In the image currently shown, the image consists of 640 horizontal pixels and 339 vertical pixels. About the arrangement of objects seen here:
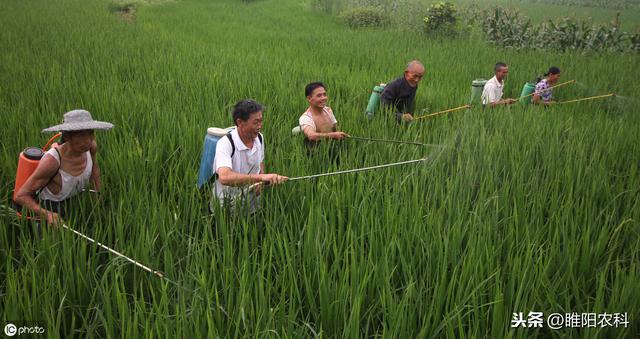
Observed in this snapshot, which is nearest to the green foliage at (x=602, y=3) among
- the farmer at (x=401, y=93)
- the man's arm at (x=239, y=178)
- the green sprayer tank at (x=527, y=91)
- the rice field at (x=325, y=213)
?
the rice field at (x=325, y=213)

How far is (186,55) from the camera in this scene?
720cm

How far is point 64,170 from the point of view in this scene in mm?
2059

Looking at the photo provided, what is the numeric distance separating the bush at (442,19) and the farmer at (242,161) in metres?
10.1

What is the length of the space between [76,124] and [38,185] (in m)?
0.33

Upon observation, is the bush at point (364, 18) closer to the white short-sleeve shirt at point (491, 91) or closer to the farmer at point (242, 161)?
the white short-sleeve shirt at point (491, 91)

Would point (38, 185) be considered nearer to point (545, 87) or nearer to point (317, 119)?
point (317, 119)

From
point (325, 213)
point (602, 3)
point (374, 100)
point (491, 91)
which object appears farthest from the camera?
point (602, 3)

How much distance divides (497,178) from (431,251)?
1.08 metres

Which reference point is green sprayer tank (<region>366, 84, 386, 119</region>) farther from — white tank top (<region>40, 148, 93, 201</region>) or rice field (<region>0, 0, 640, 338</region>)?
white tank top (<region>40, 148, 93, 201</region>)

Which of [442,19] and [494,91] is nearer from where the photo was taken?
[494,91]

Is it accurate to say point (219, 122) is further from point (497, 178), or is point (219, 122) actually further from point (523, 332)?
point (523, 332)

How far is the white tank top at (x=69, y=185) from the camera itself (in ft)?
6.83

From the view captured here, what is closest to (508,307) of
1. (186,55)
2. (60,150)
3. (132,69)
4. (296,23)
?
(60,150)

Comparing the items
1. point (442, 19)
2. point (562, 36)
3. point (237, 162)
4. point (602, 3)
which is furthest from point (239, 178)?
point (602, 3)
